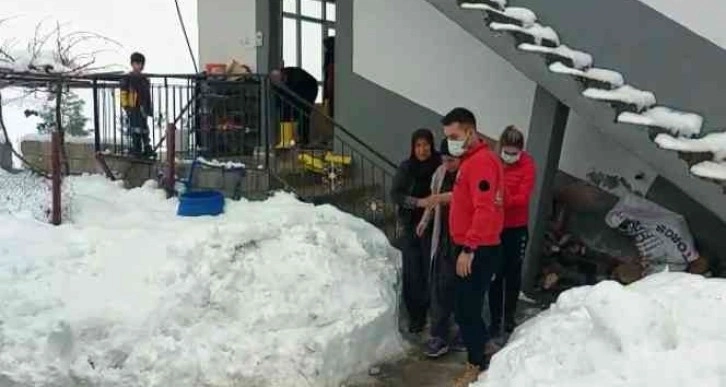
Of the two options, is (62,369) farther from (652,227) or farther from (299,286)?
(652,227)

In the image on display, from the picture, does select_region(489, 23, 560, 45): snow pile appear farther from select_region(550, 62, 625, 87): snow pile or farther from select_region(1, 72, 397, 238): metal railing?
select_region(1, 72, 397, 238): metal railing

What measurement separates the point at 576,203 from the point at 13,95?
20.0 ft

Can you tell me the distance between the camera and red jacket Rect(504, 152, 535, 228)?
5.73 meters

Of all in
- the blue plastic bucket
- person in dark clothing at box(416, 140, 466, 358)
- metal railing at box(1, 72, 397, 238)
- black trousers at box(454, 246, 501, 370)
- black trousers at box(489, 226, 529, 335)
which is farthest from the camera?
metal railing at box(1, 72, 397, 238)

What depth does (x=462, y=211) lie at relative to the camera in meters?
4.98

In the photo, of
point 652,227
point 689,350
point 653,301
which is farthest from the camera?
point 652,227

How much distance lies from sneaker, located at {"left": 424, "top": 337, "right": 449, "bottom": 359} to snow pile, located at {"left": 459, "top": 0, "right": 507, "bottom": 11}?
2512 mm

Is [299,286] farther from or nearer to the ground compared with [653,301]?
nearer to the ground

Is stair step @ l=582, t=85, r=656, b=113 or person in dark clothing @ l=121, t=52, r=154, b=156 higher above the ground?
stair step @ l=582, t=85, r=656, b=113

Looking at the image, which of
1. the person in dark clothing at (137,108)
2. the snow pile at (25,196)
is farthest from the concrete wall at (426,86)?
the snow pile at (25,196)

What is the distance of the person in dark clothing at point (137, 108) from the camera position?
827 centimetres

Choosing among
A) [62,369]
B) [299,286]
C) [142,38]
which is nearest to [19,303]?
[62,369]

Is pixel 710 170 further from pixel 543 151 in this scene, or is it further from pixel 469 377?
pixel 469 377

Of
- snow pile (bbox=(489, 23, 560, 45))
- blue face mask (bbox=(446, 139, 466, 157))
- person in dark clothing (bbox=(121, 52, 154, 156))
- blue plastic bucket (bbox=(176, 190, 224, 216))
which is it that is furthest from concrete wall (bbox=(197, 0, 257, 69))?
blue face mask (bbox=(446, 139, 466, 157))
